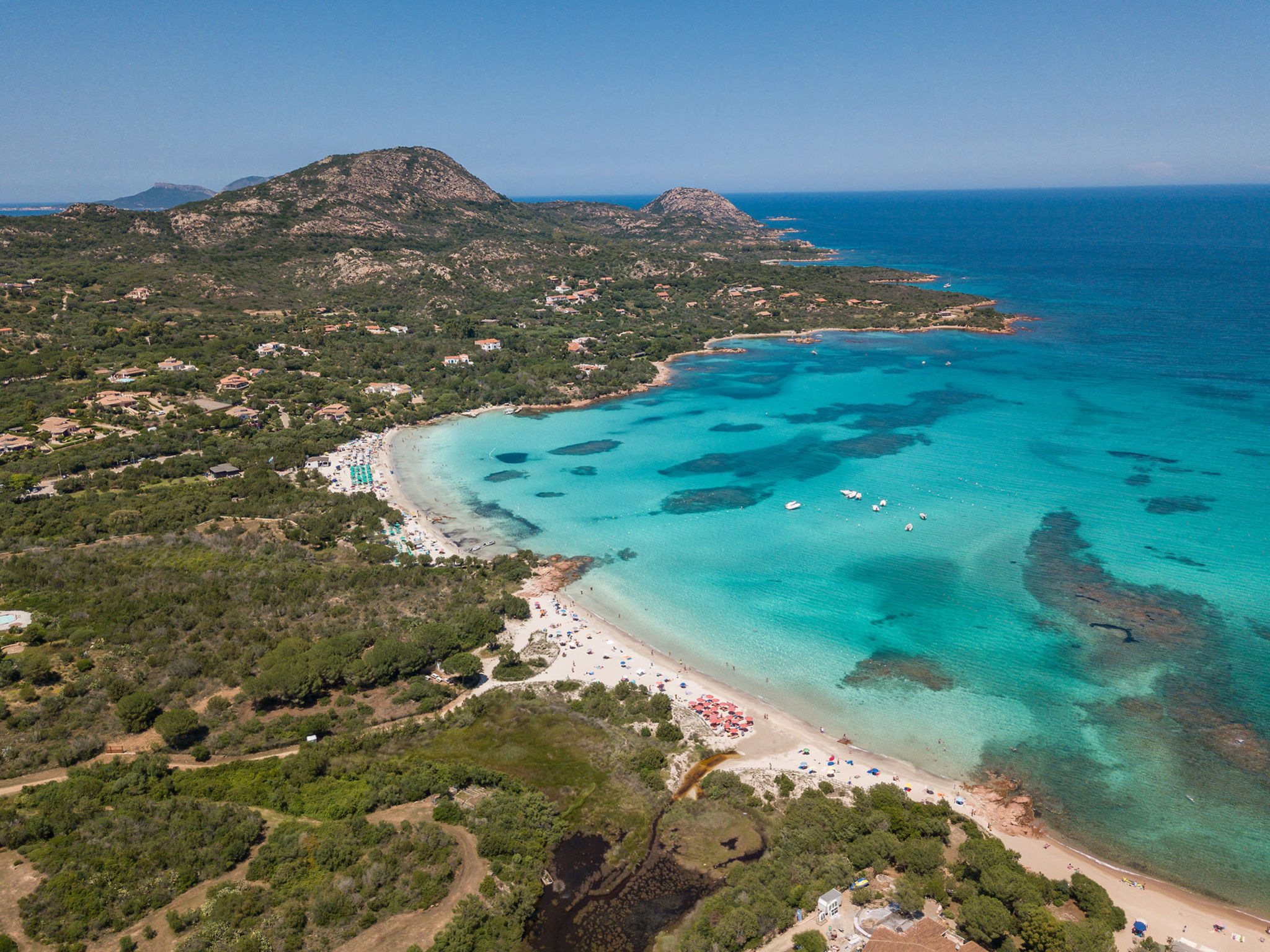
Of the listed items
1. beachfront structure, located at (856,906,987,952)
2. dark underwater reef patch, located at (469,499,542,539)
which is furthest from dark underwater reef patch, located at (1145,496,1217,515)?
dark underwater reef patch, located at (469,499,542,539)

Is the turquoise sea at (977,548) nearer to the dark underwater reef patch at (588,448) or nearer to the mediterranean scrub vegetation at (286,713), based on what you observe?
the dark underwater reef patch at (588,448)

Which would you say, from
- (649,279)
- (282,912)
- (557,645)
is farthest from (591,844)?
(649,279)

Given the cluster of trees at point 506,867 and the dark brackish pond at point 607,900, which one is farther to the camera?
the dark brackish pond at point 607,900

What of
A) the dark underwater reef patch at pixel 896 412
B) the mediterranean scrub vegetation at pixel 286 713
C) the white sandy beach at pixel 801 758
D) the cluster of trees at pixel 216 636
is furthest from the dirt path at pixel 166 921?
the dark underwater reef patch at pixel 896 412

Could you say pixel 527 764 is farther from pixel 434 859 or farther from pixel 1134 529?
pixel 1134 529

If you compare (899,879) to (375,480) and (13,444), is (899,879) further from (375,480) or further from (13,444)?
(13,444)

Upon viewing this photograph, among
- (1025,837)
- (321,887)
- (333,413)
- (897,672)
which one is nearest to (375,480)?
(333,413)
